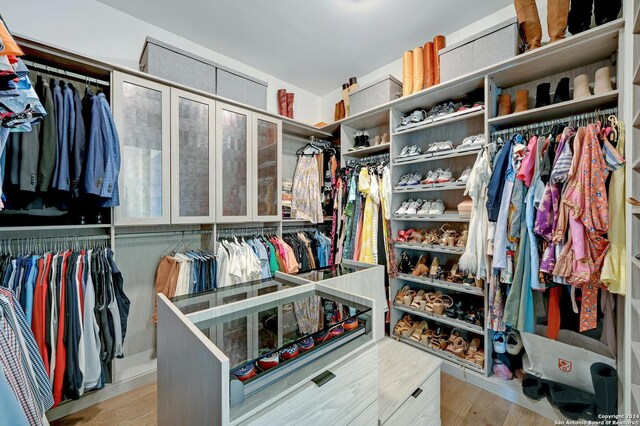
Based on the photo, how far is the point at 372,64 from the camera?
290 cm

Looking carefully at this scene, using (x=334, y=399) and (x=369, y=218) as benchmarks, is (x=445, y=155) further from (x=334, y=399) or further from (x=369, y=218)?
(x=334, y=399)

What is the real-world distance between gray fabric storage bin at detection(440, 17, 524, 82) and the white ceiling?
1.14 feet

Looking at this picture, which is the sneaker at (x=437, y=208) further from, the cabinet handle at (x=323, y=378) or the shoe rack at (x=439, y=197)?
the cabinet handle at (x=323, y=378)

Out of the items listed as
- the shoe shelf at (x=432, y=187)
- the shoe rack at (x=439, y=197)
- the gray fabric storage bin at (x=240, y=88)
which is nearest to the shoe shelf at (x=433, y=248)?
the shoe rack at (x=439, y=197)

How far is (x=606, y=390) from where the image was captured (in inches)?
55.4

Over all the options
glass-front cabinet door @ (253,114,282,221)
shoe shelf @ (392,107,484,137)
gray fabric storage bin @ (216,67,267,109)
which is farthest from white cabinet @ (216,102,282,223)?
shoe shelf @ (392,107,484,137)

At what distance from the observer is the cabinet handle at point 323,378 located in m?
0.82

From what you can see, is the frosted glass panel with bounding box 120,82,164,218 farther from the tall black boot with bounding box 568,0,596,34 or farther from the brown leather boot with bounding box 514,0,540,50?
the tall black boot with bounding box 568,0,596,34

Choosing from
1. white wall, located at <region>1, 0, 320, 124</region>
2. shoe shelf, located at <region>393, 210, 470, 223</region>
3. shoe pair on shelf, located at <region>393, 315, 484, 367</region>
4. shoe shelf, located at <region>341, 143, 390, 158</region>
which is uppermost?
white wall, located at <region>1, 0, 320, 124</region>

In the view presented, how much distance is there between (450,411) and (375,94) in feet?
8.43

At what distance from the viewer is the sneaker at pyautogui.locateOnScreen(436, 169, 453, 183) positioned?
222cm

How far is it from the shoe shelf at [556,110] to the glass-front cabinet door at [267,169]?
5.93 feet

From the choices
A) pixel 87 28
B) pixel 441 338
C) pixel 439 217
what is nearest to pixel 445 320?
pixel 441 338

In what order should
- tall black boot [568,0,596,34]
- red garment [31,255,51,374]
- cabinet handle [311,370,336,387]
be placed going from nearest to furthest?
1. cabinet handle [311,370,336,387]
2. red garment [31,255,51,374]
3. tall black boot [568,0,596,34]
